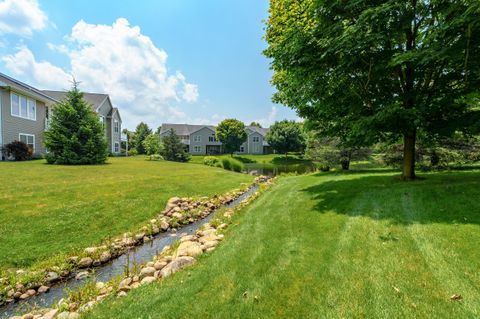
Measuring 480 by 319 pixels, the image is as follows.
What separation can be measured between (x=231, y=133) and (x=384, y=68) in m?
44.5

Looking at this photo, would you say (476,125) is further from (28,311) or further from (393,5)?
(28,311)

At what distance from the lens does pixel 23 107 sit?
21.2m

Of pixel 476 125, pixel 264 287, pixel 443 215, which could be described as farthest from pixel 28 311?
pixel 476 125

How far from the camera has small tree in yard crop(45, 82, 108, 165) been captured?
20078 millimetres

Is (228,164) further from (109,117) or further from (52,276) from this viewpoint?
(52,276)

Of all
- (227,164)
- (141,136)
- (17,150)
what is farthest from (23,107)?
(141,136)

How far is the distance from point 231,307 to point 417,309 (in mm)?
2160

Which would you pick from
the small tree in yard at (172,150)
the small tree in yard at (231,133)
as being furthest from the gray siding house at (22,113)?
the small tree in yard at (231,133)

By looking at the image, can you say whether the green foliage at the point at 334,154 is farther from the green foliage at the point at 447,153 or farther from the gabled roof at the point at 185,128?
the gabled roof at the point at 185,128

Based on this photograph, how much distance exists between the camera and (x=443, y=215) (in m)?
5.45

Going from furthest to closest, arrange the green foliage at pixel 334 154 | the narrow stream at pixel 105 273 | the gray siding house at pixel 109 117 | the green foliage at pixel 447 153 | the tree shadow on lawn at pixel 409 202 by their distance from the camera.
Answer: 1. the gray siding house at pixel 109 117
2. the green foliage at pixel 334 154
3. the green foliage at pixel 447 153
4. the tree shadow on lawn at pixel 409 202
5. the narrow stream at pixel 105 273

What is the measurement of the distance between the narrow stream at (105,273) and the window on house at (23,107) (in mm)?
20610

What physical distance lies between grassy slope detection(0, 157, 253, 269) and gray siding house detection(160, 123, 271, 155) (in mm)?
45851

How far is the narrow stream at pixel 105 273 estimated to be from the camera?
180 inches
